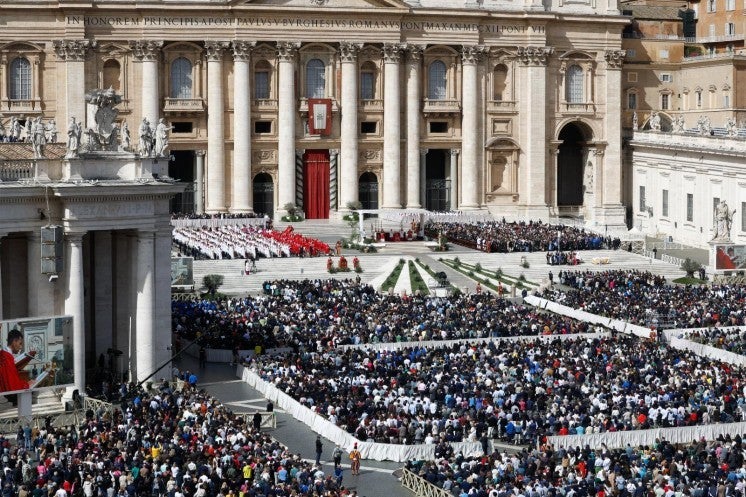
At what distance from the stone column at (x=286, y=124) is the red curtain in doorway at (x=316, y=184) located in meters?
1.26

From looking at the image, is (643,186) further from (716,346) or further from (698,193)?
(716,346)

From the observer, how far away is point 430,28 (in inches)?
4178

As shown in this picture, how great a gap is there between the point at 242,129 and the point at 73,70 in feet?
37.6

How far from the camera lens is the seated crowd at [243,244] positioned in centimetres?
8375

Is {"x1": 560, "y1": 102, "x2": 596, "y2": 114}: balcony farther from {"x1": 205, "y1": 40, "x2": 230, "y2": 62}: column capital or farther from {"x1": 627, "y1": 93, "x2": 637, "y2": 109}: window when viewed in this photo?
{"x1": 205, "y1": 40, "x2": 230, "y2": 62}: column capital

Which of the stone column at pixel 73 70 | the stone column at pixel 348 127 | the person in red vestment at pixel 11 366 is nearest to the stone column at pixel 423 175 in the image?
the stone column at pixel 348 127

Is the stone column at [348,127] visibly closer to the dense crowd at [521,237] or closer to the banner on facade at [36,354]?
the dense crowd at [521,237]

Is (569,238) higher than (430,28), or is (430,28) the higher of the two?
(430,28)

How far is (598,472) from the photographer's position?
40.1 meters

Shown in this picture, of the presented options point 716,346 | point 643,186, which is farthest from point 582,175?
point 716,346

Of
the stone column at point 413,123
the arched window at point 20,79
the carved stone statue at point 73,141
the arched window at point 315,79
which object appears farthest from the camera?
→ the stone column at point 413,123

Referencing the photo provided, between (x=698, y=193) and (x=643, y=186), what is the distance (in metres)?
11.3

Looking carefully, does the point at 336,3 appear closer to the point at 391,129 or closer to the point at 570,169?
the point at 391,129

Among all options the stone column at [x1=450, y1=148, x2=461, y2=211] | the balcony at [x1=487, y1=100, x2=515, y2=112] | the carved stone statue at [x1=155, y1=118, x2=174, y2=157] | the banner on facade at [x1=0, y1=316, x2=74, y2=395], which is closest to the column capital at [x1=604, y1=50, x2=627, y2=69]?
the balcony at [x1=487, y1=100, x2=515, y2=112]
